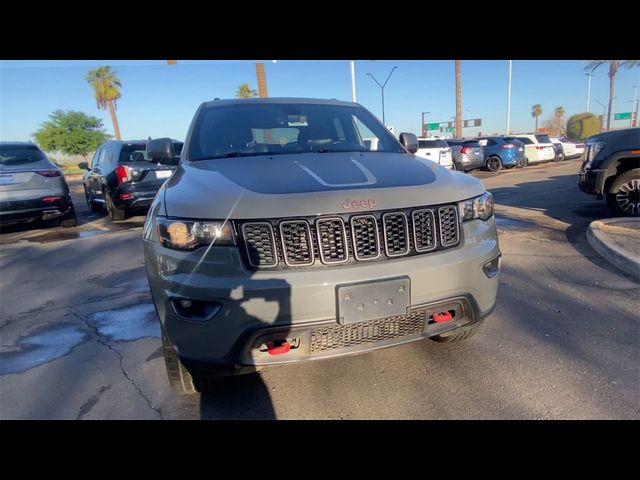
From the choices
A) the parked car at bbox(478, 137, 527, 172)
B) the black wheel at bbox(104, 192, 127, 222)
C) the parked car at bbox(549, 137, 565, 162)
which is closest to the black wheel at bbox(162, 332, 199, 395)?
the black wheel at bbox(104, 192, 127, 222)

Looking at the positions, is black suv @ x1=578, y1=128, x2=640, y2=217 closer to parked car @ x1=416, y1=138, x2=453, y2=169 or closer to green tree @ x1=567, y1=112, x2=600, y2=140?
parked car @ x1=416, y1=138, x2=453, y2=169

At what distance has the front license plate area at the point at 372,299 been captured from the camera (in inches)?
75.6

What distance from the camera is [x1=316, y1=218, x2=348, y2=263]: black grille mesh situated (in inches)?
78.3

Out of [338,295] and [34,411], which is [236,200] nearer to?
[338,295]

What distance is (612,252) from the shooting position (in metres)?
4.76

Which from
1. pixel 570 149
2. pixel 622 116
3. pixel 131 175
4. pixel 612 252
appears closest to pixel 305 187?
pixel 612 252

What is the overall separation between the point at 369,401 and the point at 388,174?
1.40 meters

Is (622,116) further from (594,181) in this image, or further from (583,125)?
(594,181)

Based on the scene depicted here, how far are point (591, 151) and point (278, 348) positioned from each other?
23.2 ft

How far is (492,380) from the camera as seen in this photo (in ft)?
8.39

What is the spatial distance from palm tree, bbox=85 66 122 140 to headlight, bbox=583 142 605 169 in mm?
46851

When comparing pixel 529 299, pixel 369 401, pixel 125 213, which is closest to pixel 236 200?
pixel 369 401

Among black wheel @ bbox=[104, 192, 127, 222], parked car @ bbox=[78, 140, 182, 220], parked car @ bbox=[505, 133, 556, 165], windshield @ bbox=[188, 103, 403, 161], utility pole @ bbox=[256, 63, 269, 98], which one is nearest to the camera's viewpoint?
windshield @ bbox=[188, 103, 403, 161]

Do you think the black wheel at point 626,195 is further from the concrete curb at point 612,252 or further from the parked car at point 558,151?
the parked car at point 558,151
